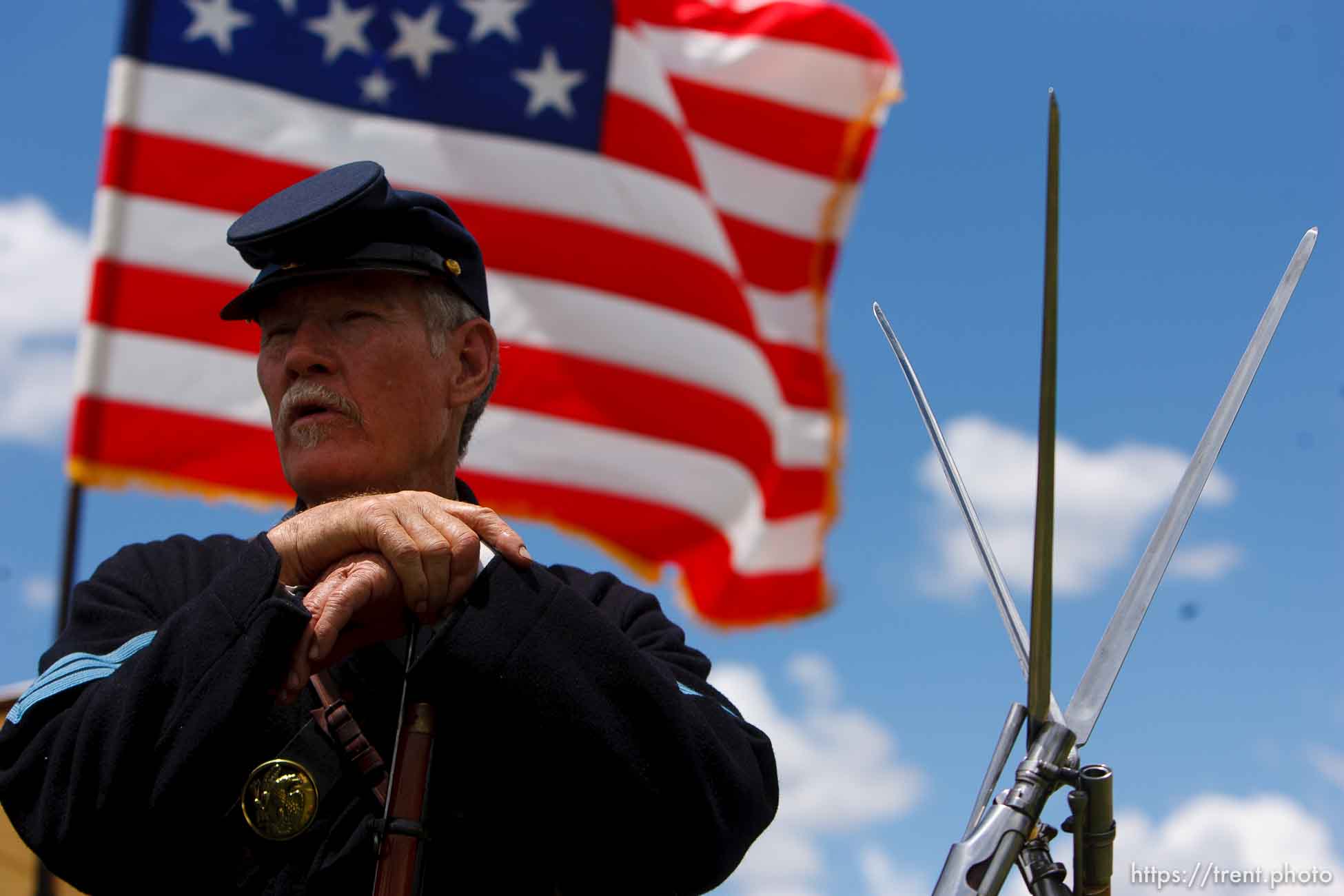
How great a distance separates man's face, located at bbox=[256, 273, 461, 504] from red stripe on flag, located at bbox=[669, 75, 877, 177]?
7.46 m

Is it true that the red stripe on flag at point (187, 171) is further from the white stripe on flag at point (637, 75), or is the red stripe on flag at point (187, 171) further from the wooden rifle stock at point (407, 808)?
the wooden rifle stock at point (407, 808)

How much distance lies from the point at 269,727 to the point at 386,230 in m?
0.95

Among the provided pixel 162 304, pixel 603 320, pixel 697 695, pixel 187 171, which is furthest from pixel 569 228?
pixel 697 695

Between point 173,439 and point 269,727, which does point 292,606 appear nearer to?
point 269,727

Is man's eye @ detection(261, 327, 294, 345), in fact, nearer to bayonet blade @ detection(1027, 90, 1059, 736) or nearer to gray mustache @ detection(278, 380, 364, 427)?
gray mustache @ detection(278, 380, 364, 427)

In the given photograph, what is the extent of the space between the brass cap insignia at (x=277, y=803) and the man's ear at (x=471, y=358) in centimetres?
87

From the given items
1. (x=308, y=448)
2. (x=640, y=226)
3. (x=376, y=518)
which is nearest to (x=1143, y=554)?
(x=376, y=518)

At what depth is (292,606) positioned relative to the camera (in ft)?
6.45

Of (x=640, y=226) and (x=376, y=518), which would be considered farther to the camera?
(x=640, y=226)

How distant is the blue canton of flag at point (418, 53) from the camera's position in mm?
8047

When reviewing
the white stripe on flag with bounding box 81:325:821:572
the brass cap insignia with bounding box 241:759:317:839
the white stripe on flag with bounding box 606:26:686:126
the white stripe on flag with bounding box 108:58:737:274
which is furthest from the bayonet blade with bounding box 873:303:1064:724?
the white stripe on flag with bounding box 606:26:686:126

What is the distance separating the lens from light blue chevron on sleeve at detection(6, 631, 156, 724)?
7.22 feet

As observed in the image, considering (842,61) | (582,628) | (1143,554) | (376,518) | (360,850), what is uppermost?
(842,61)

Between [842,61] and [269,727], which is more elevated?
Answer: [842,61]
